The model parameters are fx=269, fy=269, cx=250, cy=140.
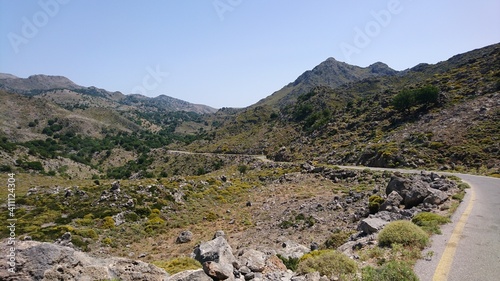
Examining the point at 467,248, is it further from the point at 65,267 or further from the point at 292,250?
the point at 65,267

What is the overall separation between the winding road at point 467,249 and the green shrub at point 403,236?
0.40m

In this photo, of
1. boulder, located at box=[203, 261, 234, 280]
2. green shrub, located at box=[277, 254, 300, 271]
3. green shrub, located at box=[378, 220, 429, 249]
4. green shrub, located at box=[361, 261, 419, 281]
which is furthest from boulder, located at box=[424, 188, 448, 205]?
boulder, located at box=[203, 261, 234, 280]

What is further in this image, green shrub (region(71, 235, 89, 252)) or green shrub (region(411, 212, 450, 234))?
green shrub (region(71, 235, 89, 252))

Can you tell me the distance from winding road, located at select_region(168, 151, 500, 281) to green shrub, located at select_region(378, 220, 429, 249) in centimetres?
40

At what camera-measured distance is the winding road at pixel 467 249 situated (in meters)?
7.97

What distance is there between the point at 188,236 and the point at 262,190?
722 inches

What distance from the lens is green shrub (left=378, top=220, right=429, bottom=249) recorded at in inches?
401

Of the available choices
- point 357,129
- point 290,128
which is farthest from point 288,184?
point 290,128

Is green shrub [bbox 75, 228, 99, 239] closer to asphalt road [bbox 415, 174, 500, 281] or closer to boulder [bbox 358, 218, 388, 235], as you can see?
boulder [bbox 358, 218, 388, 235]

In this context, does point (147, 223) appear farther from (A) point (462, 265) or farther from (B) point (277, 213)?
(A) point (462, 265)

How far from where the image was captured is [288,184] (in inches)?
1553

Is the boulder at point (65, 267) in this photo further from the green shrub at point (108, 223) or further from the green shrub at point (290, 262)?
the green shrub at point (108, 223)

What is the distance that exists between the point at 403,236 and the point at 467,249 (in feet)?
6.84

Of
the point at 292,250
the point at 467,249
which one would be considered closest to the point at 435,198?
the point at 467,249
